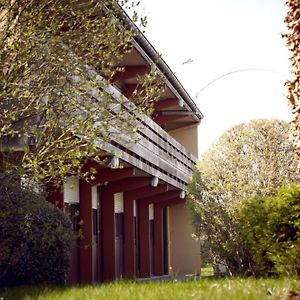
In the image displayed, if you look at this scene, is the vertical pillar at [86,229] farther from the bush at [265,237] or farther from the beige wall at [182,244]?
the beige wall at [182,244]

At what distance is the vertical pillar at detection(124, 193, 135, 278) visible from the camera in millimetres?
27641

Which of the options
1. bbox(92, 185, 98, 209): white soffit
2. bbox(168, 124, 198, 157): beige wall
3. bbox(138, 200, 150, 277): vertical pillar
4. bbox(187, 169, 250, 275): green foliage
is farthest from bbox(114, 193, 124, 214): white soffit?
bbox(168, 124, 198, 157): beige wall

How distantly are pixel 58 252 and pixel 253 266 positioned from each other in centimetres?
382

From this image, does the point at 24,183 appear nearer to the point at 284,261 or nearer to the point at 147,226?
the point at 284,261

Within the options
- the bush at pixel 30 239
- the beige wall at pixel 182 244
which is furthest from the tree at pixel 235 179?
the beige wall at pixel 182 244

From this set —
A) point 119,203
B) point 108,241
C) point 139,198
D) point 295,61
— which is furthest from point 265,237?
point 139,198

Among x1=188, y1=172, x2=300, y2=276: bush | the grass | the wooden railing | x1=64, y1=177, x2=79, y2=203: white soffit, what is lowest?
the grass

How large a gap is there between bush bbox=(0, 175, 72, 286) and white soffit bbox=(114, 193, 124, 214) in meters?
11.9

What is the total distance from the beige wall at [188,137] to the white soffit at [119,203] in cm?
1246

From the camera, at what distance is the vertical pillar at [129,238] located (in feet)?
90.7

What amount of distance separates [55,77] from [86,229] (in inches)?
393

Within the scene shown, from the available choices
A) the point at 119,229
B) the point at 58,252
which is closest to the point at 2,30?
the point at 58,252

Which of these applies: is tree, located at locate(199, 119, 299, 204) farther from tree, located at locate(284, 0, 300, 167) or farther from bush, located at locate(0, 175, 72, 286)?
tree, located at locate(284, 0, 300, 167)

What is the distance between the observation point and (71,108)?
1318 centimetres
